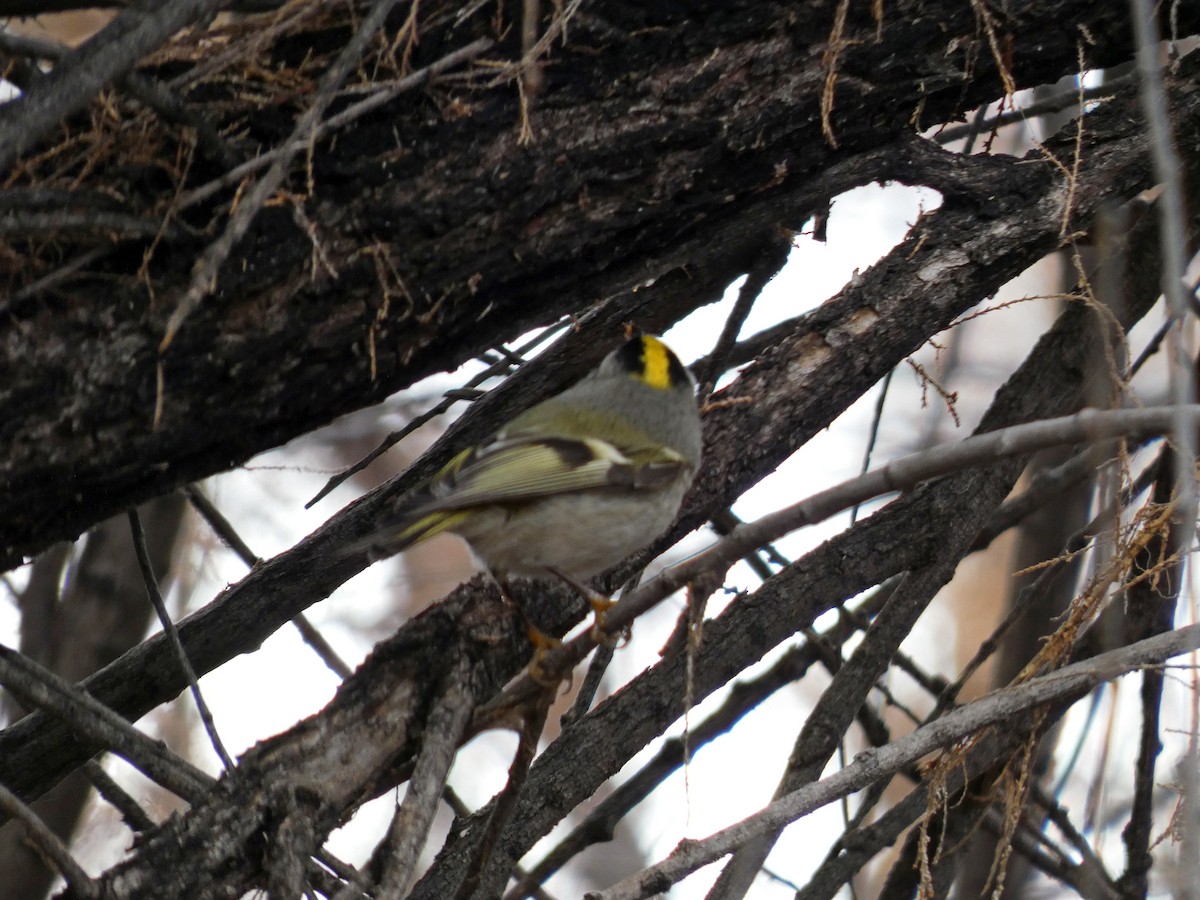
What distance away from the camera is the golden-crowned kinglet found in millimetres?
2732

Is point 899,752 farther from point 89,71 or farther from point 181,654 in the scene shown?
Result: point 89,71

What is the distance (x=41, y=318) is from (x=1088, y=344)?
2730 mm

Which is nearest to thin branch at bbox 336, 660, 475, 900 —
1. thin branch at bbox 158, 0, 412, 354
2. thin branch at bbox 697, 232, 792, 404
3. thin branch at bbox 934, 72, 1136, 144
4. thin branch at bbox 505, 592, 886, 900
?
thin branch at bbox 158, 0, 412, 354

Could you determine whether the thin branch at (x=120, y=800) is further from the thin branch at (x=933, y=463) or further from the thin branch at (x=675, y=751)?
the thin branch at (x=933, y=463)

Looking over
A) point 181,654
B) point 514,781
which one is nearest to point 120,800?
point 181,654

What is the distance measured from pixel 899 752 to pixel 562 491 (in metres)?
0.96

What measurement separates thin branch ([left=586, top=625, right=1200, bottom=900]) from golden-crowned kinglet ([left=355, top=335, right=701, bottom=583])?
77 centimetres

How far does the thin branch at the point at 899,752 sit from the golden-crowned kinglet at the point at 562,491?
2.51 ft

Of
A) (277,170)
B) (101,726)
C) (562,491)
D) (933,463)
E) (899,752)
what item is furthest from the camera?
(562,491)

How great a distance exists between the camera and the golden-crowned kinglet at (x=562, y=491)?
2.73 m

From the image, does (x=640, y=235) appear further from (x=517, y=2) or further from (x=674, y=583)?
(x=674, y=583)

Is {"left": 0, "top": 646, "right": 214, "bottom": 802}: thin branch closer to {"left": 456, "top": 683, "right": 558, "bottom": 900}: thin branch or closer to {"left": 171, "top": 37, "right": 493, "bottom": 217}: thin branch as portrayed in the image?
{"left": 456, "top": 683, "right": 558, "bottom": 900}: thin branch

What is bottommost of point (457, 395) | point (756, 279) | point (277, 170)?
point (277, 170)

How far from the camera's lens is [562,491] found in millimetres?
2893
